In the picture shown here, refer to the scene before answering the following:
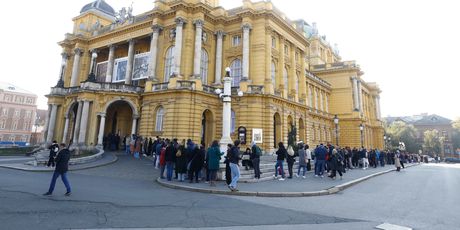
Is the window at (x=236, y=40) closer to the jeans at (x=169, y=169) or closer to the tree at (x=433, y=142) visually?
the jeans at (x=169, y=169)

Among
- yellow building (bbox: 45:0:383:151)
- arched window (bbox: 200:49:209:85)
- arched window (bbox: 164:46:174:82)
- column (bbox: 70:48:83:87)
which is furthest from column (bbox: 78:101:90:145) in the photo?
column (bbox: 70:48:83:87)

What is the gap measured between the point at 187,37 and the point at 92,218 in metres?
24.4

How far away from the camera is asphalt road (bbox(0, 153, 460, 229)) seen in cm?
571

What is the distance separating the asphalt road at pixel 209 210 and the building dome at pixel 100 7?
38071 mm

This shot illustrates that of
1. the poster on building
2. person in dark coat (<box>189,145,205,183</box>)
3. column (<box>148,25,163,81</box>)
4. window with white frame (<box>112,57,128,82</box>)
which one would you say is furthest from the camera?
window with white frame (<box>112,57,128,82</box>)

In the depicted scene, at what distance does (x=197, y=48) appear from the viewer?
1082 inches

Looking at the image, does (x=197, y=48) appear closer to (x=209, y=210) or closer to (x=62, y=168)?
(x=62, y=168)

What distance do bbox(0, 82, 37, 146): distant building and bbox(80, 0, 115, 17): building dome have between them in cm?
4763

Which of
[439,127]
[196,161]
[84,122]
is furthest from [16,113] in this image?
[439,127]

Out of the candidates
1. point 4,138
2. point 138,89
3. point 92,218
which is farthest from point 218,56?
point 4,138

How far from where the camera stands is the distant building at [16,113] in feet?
230

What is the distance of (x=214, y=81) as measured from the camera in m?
30.2

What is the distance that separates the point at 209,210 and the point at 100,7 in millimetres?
43901

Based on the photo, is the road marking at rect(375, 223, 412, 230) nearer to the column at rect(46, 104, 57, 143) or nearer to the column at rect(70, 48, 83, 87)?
the column at rect(46, 104, 57, 143)
